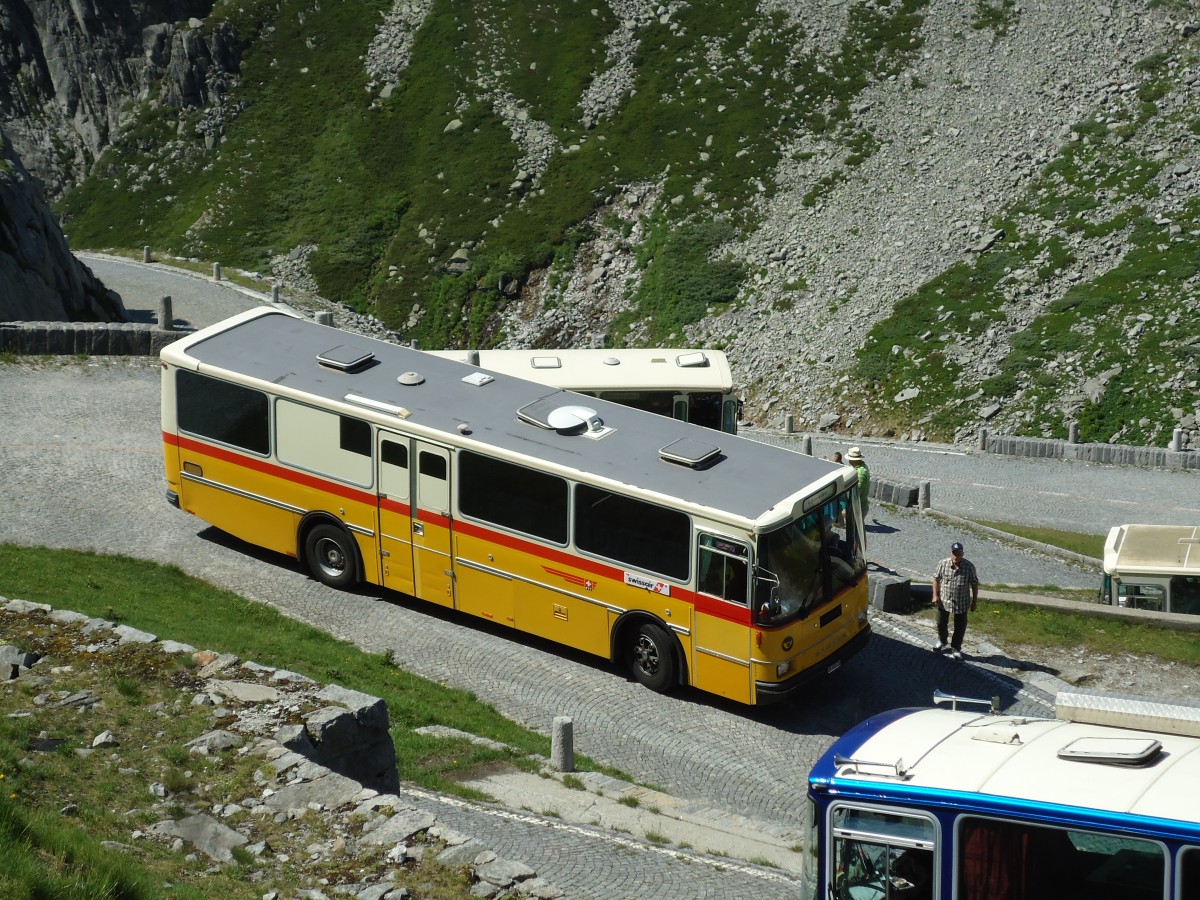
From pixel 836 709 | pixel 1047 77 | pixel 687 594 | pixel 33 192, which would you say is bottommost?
pixel 836 709

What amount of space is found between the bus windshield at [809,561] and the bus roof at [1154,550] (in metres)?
6.29

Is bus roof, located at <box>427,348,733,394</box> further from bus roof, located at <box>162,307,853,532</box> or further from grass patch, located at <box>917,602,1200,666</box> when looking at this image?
grass patch, located at <box>917,602,1200,666</box>

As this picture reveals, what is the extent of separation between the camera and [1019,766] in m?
9.92

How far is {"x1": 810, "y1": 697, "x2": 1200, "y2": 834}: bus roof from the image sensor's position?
9.38 m

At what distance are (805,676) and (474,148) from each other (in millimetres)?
54383

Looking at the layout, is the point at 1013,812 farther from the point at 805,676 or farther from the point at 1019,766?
the point at 805,676

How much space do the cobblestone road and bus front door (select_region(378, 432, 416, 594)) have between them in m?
0.63

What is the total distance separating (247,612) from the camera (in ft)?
64.3

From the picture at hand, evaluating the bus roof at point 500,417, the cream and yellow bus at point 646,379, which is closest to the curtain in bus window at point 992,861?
the bus roof at point 500,417

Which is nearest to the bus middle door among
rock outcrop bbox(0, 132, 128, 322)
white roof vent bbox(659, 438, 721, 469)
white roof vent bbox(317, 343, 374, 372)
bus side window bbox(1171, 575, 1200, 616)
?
white roof vent bbox(659, 438, 721, 469)

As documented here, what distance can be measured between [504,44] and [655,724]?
60.7 metres

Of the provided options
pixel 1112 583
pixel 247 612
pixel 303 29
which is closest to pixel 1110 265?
pixel 1112 583

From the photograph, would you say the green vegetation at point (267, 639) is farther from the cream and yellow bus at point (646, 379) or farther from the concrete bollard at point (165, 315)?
the concrete bollard at point (165, 315)

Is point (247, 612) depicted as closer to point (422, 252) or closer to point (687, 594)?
point (687, 594)
